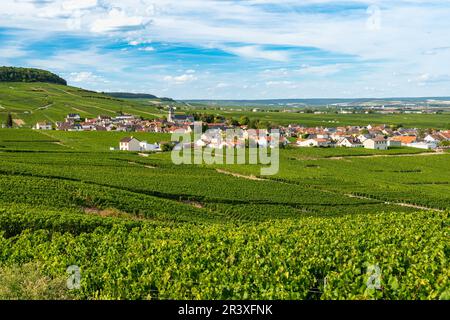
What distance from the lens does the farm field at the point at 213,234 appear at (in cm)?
1197

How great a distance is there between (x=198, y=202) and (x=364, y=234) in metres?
23.9

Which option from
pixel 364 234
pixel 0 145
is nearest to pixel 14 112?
pixel 0 145

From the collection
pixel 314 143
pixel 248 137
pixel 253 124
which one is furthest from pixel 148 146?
pixel 253 124

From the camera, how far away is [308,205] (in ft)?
143

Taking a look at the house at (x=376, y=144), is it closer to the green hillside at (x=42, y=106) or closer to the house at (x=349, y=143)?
the house at (x=349, y=143)

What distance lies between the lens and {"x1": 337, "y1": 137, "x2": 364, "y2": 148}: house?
388 feet

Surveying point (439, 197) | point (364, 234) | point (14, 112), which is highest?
point (14, 112)

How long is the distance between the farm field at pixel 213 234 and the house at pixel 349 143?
189ft

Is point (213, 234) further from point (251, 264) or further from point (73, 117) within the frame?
point (73, 117)

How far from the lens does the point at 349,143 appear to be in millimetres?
119062

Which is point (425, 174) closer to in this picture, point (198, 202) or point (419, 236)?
point (198, 202)

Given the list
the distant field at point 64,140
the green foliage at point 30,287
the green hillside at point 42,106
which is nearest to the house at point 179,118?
the green hillside at point 42,106

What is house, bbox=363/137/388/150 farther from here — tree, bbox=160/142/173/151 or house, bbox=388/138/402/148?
tree, bbox=160/142/173/151

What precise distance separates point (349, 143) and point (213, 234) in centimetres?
10462
